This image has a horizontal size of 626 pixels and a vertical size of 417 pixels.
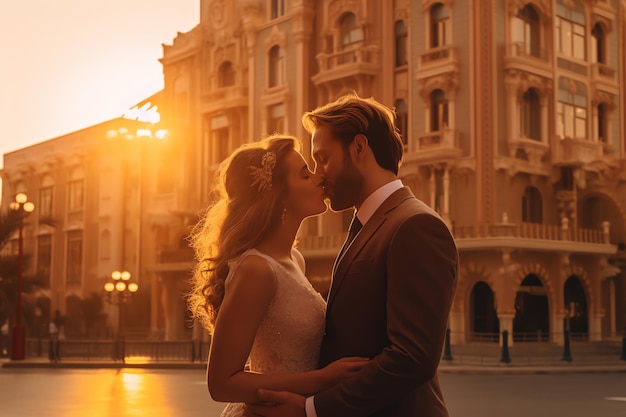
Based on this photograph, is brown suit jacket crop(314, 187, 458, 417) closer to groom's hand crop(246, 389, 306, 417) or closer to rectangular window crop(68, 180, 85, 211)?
groom's hand crop(246, 389, 306, 417)

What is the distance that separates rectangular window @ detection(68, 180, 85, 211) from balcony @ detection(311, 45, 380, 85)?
870 inches

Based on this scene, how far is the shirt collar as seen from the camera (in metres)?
3.59

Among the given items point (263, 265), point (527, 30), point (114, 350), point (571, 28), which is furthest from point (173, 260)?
point (263, 265)

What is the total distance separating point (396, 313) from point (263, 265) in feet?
2.38

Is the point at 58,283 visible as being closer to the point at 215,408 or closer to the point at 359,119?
the point at 215,408

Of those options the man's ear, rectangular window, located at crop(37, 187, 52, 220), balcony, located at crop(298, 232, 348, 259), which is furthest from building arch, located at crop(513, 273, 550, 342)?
rectangular window, located at crop(37, 187, 52, 220)

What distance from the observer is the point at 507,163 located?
35656mm

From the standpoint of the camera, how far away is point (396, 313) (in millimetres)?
3221

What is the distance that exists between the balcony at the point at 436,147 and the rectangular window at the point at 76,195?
26335mm

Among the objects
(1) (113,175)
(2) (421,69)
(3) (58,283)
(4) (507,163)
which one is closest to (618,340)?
(4) (507,163)

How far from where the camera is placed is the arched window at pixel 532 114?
37.0 m

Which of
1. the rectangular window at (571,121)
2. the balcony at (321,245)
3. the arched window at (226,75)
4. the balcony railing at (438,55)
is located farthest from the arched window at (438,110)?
the arched window at (226,75)

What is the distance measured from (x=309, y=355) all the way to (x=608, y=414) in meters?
12.3

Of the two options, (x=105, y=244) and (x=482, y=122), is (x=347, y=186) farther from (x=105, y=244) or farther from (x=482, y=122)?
(x=105, y=244)
